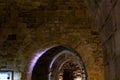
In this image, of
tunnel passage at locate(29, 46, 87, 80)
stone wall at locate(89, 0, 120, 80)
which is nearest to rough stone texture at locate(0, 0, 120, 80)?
tunnel passage at locate(29, 46, 87, 80)

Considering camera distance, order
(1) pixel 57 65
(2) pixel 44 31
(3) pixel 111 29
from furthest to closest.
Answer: (1) pixel 57 65
(2) pixel 44 31
(3) pixel 111 29

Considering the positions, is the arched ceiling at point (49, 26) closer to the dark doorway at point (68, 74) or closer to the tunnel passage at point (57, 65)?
the tunnel passage at point (57, 65)

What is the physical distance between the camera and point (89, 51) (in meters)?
7.40

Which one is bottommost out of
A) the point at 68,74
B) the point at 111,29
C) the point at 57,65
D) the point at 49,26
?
the point at 111,29

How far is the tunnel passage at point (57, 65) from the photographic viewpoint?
469 inches

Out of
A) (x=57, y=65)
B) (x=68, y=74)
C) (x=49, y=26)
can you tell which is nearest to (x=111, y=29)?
(x=49, y=26)

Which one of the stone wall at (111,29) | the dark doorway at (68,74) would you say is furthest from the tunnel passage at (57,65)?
the stone wall at (111,29)

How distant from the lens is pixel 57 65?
14344mm

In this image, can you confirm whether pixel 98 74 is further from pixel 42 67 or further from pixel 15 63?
pixel 42 67

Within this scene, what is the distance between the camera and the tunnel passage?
469 inches

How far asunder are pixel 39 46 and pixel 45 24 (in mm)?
646

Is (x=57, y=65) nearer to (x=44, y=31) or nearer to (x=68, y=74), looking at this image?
(x=68, y=74)

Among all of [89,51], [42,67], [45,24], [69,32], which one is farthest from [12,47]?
[42,67]

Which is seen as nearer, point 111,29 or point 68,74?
point 111,29
